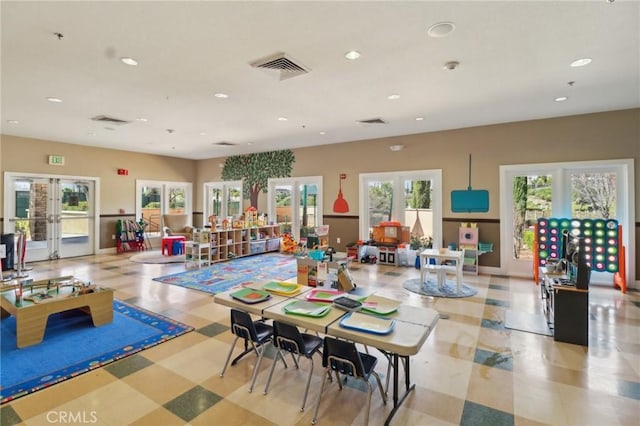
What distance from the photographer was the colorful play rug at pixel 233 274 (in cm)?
545

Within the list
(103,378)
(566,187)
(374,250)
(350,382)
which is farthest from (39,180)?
(566,187)

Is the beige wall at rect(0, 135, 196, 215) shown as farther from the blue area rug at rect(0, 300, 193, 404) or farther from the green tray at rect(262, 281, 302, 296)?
the green tray at rect(262, 281, 302, 296)

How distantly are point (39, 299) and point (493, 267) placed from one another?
7.12 m

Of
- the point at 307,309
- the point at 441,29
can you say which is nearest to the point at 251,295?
the point at 307,309

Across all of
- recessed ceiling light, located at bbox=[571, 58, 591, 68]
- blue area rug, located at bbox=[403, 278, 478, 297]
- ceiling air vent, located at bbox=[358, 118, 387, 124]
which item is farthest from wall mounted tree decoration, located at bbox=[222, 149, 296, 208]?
recessed ceiling light, located at bbox=[571, 58, 591, 68]

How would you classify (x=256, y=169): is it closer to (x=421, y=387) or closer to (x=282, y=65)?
(x=282, y=65)

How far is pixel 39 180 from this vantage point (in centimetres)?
760

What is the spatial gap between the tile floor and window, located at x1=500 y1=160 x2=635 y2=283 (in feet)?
7.46

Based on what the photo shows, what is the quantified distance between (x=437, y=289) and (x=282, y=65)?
403 cm

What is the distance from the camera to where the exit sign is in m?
7.67

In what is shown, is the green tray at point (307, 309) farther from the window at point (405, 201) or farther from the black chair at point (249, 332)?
the window at point (405, 201)

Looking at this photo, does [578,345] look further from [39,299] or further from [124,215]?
[124,215]

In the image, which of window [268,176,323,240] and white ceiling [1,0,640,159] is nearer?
white ceiling [1,0,640,159]

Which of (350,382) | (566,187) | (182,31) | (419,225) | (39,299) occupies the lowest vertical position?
(350,382)
